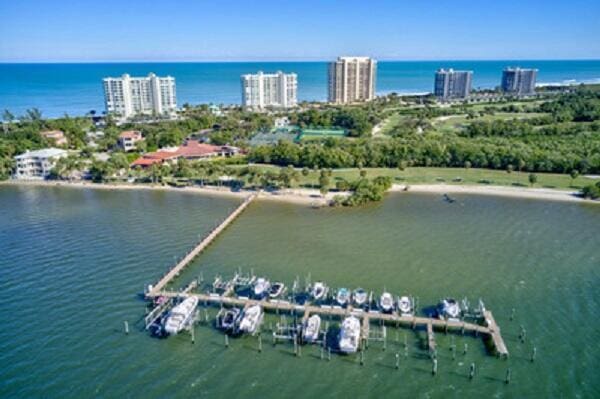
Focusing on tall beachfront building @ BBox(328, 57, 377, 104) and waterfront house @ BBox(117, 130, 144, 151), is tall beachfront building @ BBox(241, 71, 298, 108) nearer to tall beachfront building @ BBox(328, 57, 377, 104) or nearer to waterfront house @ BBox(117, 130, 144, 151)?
tall beachfront building @ BBox(328, 57, 377, 104)

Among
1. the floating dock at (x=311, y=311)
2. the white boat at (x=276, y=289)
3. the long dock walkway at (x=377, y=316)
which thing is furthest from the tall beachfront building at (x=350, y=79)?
the long dock walkway at (x=377, y=316)

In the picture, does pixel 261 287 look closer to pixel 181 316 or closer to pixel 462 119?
pixel 181 316

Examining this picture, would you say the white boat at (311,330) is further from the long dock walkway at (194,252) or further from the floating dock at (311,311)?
the long dock walkway at (194,252)

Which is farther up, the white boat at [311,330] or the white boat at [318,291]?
the white boat at [318,291]

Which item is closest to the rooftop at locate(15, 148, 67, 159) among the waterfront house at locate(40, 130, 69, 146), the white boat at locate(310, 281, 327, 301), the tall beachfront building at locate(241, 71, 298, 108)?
the waterfront house at locate(40, 130, 69, 146)

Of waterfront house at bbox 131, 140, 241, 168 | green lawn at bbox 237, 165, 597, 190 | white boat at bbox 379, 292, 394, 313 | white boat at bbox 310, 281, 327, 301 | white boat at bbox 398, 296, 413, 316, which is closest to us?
white boat at bbox 398, 296, 413, 316

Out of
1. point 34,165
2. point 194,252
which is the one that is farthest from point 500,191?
point 34,165
